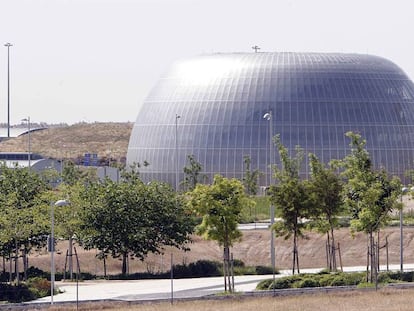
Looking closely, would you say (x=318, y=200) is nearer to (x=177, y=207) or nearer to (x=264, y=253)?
(x=177, y=207)

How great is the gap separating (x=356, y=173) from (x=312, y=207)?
17.1ft

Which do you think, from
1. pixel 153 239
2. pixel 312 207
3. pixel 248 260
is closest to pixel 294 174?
pixel 312 207

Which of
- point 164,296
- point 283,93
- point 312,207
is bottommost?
point 164,296

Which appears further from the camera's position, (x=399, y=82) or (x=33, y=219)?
(x=399, y=82)

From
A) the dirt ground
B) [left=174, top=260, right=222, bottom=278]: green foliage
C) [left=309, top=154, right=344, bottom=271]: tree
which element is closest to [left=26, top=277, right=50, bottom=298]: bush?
[left=174, top=260, right=222, bottom=278]: green foliage

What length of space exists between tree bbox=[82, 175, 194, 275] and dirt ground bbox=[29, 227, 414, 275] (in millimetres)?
1182

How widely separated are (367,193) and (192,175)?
77.0 metres

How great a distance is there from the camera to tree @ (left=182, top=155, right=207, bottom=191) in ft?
451

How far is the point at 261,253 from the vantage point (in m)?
89.6

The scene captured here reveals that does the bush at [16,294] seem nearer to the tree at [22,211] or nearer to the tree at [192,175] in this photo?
the tree at [22,211]

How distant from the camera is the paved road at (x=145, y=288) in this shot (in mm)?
60312

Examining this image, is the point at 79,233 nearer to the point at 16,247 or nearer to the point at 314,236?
the point at 16,247

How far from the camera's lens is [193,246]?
3474 inches

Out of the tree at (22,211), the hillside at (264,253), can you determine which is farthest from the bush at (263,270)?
the tree at (22,211)
